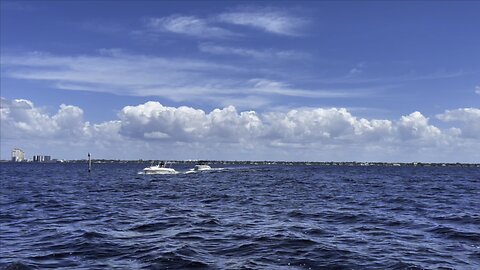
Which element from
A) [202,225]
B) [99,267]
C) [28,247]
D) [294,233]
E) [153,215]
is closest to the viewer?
[99,267]

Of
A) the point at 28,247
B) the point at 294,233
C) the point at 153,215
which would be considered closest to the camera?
the point at 28,247

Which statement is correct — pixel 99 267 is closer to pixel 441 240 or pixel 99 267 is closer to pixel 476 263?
pixel 476 263

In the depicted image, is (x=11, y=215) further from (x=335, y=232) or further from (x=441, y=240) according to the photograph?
(x=441, y=240)

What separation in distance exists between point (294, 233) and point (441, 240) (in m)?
7.67

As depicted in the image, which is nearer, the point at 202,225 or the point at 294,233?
the point at 294,233

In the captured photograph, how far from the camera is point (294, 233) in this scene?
1013 inches

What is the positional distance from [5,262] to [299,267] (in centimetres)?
1215

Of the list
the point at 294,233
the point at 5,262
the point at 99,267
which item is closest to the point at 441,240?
the point at 294,233

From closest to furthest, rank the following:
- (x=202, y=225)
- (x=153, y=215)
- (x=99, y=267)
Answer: (x=99, y=267), (x=202, y=225), (x=153, y=215)

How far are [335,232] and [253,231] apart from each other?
4719 millimetres

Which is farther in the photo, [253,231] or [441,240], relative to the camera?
[253,231]

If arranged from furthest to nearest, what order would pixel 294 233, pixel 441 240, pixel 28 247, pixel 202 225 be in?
1. pixel 202 225
2. pixel 294 233
3. pixel 441 240
4. pixel 28 247

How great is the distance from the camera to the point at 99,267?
59.9ft

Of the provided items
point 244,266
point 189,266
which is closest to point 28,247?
point 189,266
